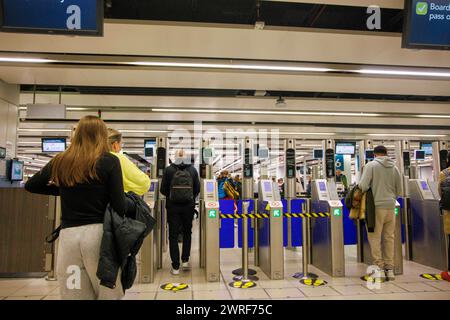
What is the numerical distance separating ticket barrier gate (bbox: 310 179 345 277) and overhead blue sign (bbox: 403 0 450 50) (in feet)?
7.18

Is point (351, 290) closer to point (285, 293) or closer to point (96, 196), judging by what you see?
point (285, 293)

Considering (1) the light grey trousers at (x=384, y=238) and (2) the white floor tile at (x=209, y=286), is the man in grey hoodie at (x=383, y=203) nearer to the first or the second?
(1) the light grey trousers at (x=384, y=238)

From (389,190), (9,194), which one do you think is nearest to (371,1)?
(389,190)

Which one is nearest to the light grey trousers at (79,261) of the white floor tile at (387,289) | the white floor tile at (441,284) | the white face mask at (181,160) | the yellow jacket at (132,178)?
the yellow jacket at (132,178)

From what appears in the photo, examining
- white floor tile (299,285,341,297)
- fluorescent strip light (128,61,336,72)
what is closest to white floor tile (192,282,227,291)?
white floor tile (299,285,341,297)

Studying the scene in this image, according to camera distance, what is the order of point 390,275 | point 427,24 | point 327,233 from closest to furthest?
point 427,24, point 390,275, point 327,233

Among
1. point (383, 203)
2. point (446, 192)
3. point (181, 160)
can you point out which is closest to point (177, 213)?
point (181, 160)

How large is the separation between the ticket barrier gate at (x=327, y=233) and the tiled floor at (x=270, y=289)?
0.58ft

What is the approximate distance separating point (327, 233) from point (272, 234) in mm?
823

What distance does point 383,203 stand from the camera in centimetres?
407

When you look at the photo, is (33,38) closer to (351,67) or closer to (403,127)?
(351,67)

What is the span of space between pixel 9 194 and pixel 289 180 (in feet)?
14.6

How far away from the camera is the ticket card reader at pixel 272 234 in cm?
432

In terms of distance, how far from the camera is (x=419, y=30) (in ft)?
10.8
